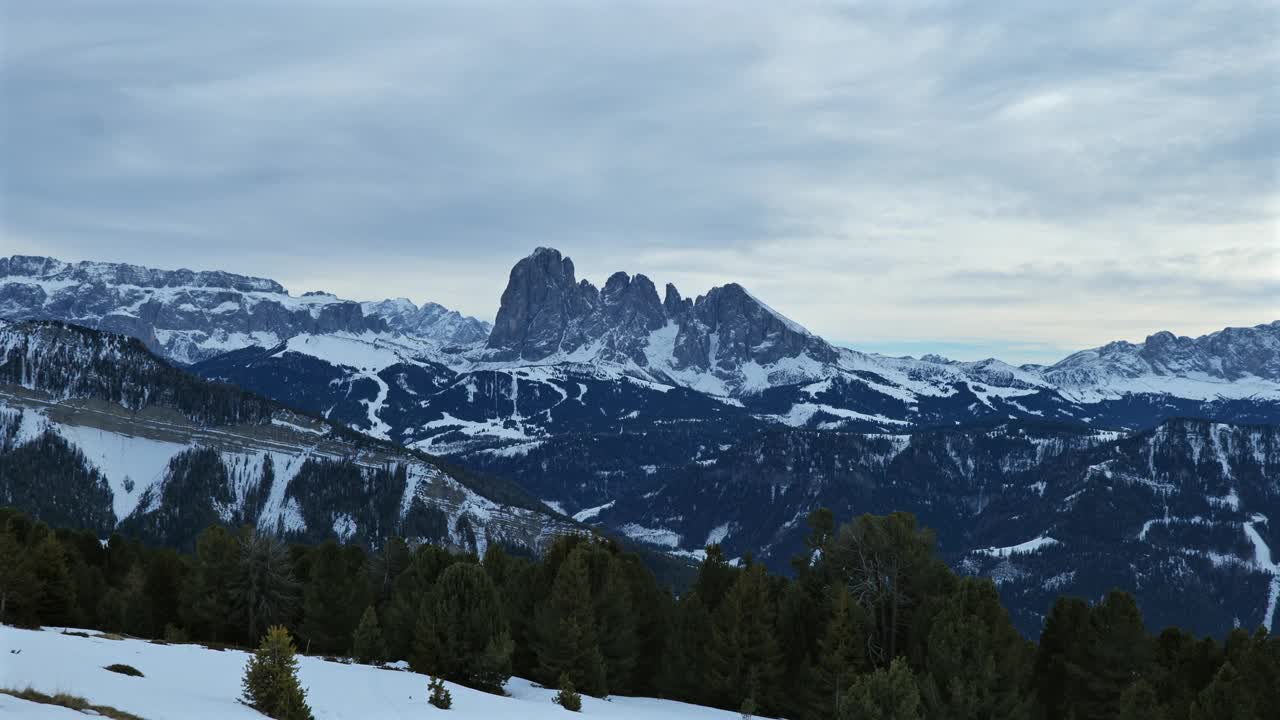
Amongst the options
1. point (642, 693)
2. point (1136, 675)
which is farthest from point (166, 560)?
point (1136, 675)

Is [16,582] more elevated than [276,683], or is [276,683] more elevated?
[276,683]

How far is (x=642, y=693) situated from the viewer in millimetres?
84938

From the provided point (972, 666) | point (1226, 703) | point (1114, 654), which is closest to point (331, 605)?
point (972, 666)

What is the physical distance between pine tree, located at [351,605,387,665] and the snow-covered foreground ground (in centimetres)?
1385

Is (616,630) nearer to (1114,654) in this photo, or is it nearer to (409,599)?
(409,599)

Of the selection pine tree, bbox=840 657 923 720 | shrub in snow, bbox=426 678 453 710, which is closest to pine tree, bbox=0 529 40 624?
shrub in snow, bbox=426 678 453 710

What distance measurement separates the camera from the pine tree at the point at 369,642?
2965 inches

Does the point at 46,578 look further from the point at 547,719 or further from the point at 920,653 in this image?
the point at 920,653

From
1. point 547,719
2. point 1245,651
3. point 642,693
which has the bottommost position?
point 642,693

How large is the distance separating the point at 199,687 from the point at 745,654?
136 feet

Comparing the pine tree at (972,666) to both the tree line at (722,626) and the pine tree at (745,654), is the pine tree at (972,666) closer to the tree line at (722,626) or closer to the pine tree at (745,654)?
Answer: the tree line at (722,626)

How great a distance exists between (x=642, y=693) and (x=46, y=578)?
166 feet

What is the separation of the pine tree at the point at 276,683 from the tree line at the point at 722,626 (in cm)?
2396

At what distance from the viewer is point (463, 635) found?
70.1 m
